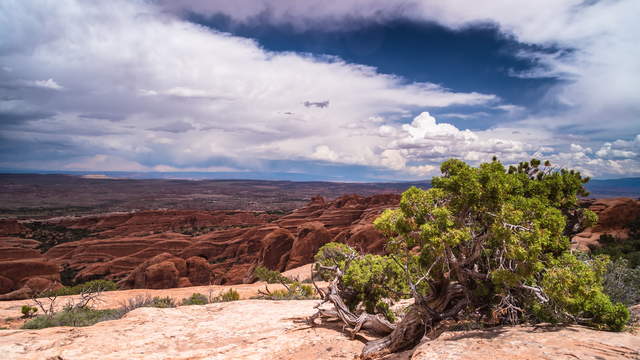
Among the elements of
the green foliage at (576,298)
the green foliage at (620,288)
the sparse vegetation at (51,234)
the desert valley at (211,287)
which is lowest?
the sparse vegetation at (51,234)

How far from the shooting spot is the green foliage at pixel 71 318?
12.9 meters

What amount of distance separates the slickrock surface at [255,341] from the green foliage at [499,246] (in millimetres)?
792

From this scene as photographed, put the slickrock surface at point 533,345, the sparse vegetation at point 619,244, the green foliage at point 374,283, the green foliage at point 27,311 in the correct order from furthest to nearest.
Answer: the sparse vegetation at point 619,244
the green foliage at point 27,311
the green foliage at point 374,283
the slickrock surface at point 533,345

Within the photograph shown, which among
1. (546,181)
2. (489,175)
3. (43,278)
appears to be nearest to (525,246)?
(489,175)

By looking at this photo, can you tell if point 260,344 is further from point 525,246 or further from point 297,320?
point 525,246

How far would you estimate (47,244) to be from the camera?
62.6 m

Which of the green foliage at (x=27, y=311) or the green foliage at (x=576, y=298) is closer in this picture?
the green foliage at (x=576, y=298)

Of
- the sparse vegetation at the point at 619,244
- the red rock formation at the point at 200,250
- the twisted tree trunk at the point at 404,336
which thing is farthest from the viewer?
the red rock formation at the point at 200,250

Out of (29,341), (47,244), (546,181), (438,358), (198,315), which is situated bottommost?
(47,244)

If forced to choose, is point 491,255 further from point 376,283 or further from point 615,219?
point 615,219

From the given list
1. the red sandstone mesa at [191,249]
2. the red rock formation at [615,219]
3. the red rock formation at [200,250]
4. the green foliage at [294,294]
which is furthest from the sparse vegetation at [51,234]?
the red rock formation at [615,219]

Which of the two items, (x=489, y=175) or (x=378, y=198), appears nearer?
(x=489, y=175)

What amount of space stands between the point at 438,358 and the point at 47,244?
79.5 m

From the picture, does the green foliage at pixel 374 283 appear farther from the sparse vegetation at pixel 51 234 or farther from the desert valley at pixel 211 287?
the sparse vegetation at pixel 51 234
